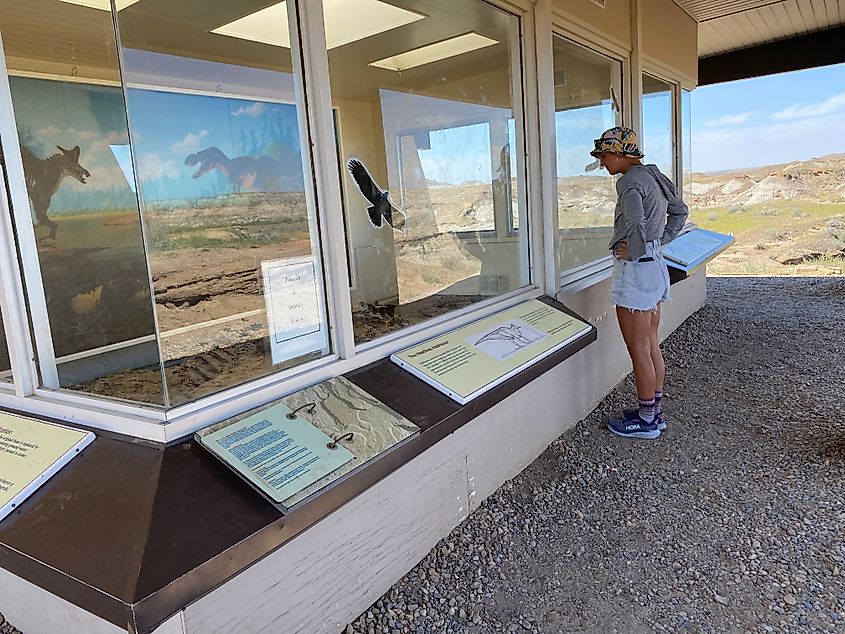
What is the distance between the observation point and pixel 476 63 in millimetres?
4109

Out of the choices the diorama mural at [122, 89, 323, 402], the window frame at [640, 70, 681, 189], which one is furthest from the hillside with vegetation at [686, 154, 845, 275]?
the diorama mural at [122, 89, 323, 402]

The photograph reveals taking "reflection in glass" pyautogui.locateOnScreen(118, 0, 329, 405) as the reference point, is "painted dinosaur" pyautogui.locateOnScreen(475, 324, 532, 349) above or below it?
below

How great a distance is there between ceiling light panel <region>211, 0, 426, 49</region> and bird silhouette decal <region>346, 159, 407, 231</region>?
0.78 meters

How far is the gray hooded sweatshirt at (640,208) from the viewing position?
306 centimetres

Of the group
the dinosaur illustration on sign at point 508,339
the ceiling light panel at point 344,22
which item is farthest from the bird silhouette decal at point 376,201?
the dinosaur illustration on sign at point 508,339

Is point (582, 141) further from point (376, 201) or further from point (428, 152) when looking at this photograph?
point (376, 201)

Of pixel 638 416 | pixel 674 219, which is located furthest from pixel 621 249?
pixel 638 416

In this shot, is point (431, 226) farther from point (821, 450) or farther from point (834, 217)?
point (834, 217)

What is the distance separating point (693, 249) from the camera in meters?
4.52

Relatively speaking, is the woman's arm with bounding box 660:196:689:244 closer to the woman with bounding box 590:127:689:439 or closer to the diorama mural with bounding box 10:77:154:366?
the woman with bounding box 590:127:689:439

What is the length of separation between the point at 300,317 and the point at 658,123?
471 cm

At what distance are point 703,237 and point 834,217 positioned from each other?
14.3 metres

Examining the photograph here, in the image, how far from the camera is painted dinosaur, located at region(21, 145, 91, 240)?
83.7 inches

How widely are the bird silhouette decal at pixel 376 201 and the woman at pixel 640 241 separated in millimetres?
1470
